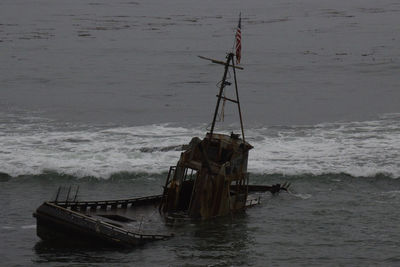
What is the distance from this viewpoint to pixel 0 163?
44281 mm

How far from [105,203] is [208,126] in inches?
842

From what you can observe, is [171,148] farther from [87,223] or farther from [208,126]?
[87,223]

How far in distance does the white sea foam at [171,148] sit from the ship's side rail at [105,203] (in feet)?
27.7

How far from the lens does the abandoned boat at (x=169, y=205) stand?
29719 mm

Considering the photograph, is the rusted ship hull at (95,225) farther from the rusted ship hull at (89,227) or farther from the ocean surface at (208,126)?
the ocean surface at (208,126)

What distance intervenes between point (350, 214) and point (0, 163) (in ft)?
66.6

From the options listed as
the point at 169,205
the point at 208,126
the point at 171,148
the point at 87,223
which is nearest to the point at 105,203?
the point at 169,205

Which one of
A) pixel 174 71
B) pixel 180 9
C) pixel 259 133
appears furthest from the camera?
pixel 180 9

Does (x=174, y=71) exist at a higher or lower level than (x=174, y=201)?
higher

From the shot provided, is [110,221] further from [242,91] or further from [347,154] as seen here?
[242,91]

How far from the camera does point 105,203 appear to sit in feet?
110

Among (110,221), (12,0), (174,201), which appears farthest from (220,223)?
(12,0)

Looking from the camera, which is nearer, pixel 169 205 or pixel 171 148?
pixel 169 205

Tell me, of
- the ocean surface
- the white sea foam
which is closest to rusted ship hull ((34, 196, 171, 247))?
the ocean surface
